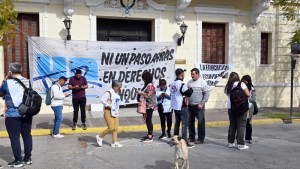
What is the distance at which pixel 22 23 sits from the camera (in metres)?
11.9

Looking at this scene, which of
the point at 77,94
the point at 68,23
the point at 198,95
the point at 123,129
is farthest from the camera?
the point at 68,23

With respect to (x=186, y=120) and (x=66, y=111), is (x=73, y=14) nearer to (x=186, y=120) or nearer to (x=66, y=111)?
(x=66, y=111)

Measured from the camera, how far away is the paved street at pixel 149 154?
613 cm

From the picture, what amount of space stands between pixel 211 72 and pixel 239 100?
6246mm

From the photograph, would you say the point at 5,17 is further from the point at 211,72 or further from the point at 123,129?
the point at 211,72

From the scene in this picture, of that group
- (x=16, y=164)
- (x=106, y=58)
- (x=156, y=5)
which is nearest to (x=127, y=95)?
(x=106, y=58)

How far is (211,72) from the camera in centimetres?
1330

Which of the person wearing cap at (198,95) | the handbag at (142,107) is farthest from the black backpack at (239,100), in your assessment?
the handbag at (142,107)

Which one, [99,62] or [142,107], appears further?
[99,62]

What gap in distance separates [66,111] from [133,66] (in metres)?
2.96

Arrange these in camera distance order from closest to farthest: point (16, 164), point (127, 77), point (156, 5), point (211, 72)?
point (16, 164) → point (127, 77) → point (156, 5) → point (211, 72)

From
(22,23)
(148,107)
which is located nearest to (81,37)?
(22,23)

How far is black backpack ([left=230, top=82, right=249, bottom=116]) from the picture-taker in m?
7.13

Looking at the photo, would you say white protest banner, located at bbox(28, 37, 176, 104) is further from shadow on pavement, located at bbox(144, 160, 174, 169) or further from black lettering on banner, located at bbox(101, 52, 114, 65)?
shadow on pavement, located at bbox(144, 160, 174, 169)
